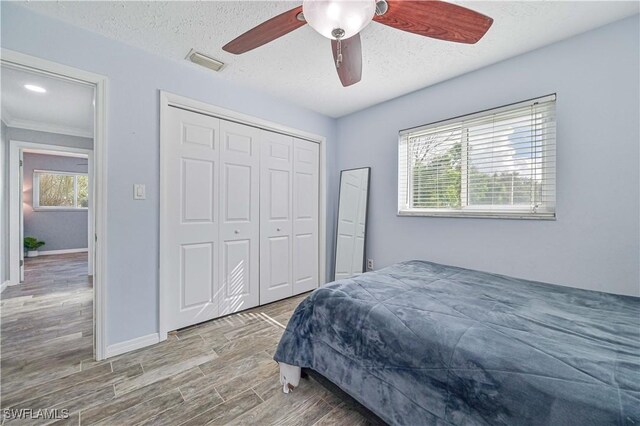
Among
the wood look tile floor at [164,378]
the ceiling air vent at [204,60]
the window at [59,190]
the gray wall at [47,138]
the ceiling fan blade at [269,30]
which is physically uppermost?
the ceiling air vent at [204,60]

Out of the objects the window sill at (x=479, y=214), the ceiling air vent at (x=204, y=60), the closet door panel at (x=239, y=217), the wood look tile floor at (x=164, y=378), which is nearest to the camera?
the wood look tile floor at (x=164, y=378)

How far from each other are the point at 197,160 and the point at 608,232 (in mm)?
3224

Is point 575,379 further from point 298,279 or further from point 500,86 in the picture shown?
point 298,279

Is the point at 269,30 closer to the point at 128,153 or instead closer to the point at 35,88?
the point at 128,153

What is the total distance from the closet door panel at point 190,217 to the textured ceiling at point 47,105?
3.26ft

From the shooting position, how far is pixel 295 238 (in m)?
3.26

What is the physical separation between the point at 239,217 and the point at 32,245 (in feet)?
19.1

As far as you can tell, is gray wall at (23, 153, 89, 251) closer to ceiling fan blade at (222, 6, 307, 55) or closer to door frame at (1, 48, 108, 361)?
door frame at (1, 48, 108, 361)

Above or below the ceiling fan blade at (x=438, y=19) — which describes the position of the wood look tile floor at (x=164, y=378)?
below

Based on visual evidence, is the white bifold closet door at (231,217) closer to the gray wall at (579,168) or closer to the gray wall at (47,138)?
the gray wall at (579,168)

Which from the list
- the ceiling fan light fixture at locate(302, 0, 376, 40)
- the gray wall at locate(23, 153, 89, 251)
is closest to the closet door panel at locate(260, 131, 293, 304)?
the ceiling fan light fixture at locate(302, 0, 376, 40)

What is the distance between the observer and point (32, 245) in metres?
5.41

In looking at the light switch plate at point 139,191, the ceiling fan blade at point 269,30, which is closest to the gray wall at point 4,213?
the light switch plate at point 139,191

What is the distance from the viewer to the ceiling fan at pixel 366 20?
1070 millimetres
